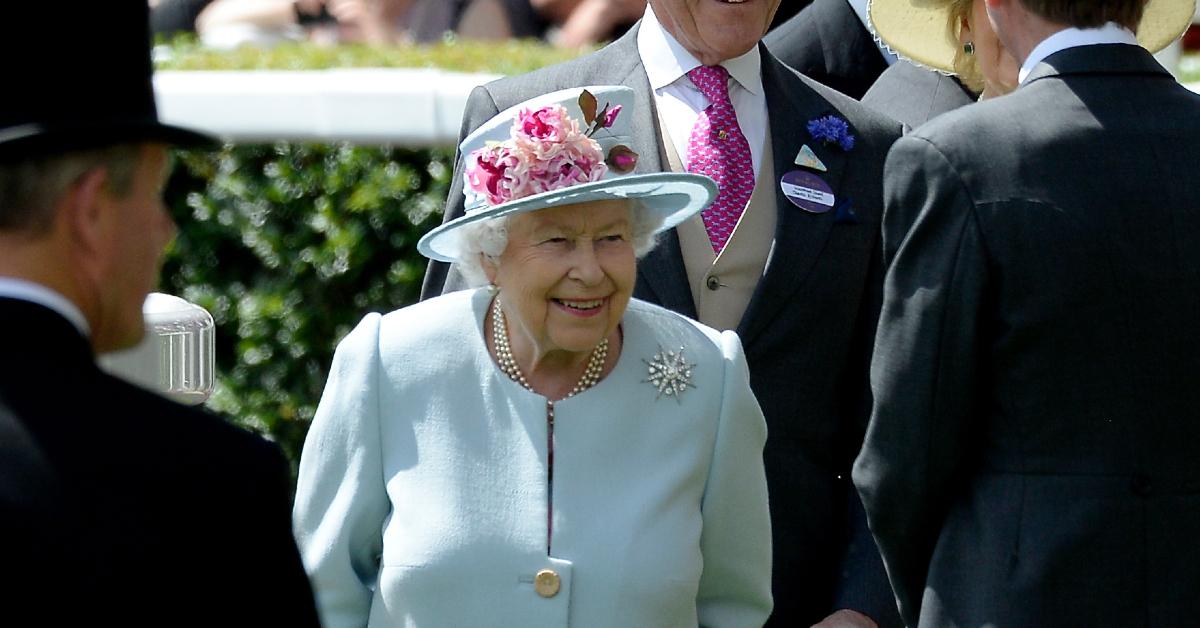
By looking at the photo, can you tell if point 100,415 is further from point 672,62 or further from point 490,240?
point 672,62

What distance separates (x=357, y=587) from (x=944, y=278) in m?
1.06

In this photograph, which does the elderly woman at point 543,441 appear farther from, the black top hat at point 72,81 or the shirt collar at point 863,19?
the shirt collar at point 863,19

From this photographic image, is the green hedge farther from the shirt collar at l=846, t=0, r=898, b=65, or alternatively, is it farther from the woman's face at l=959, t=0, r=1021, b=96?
the woman's face at l=959, t=0, r=1021, b=96

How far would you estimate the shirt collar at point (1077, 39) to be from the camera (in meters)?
3.12

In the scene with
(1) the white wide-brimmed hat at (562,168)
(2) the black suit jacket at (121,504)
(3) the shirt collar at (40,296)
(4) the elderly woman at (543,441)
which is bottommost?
A: (4) the elderly woman at (543,441)

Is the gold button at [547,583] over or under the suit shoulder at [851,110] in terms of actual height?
under

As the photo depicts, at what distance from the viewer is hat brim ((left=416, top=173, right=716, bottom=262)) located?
3.16 meters

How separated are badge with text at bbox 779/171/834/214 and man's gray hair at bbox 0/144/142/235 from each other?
2.05 metres

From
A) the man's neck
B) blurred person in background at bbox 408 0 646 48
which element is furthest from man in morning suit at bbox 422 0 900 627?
blurred person in background at bbox 408 0 646 48

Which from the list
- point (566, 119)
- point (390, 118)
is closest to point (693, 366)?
point (566, 119)

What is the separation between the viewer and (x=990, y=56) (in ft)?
12.2

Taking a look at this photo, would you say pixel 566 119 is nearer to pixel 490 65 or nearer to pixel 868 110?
pixel 868 110

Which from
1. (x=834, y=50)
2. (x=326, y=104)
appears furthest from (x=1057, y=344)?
(x=326, y=104)

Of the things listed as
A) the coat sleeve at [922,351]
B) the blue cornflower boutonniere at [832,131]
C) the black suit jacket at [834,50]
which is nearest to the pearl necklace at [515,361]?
the coat sleeve at [922,351]
